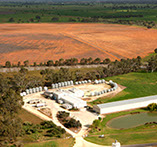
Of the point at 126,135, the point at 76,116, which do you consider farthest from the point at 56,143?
the point at 76,116

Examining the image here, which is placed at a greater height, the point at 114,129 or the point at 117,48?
Result: the point at 117,48

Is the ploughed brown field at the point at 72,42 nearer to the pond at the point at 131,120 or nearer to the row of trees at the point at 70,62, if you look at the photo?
the row of trees at the point at 70,62

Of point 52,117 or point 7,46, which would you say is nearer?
point 52,117

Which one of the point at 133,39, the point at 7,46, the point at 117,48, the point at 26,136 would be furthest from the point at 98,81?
the point at 133,39

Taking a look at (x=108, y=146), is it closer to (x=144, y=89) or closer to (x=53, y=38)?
(x=144, y=89)

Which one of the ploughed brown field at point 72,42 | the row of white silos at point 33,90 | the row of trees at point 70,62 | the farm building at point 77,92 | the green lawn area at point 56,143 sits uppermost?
the ploughed brown field at point 72,42

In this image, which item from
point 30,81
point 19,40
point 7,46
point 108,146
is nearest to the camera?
point 108,146

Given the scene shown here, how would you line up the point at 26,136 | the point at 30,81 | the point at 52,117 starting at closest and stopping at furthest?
the point at 26,136
the point at 52,117
the point at 30,81

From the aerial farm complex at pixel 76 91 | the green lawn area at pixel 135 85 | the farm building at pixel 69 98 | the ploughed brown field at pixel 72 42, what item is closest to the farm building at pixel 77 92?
the aerial farm complex at pixel 76 91
